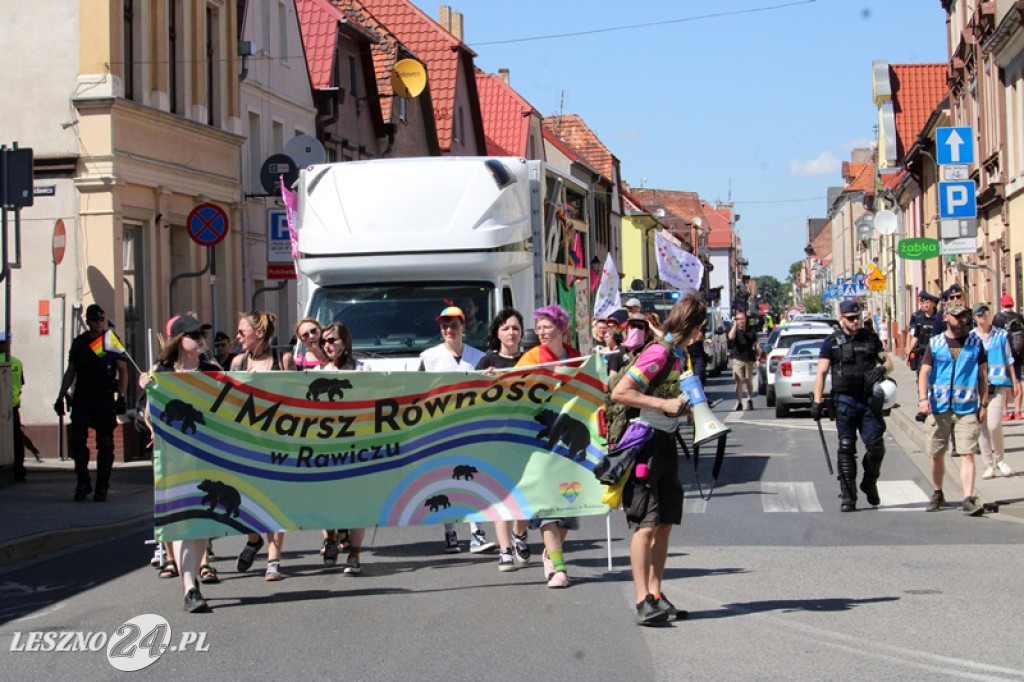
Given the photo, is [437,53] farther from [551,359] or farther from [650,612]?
[650,612]

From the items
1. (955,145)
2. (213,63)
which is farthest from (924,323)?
(213,63)

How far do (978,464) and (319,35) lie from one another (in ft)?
77.2

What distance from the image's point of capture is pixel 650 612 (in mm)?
8031

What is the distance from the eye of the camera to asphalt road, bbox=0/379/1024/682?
23.8ft

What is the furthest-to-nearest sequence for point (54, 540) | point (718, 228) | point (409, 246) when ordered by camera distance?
point (718, 228), point (409, 246), point (54, 540)

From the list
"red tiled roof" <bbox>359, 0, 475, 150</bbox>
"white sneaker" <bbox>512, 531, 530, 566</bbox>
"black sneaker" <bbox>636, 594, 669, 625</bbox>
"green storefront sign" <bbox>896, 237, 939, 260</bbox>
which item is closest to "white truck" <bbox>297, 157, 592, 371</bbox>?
"white sneaker" <bbox>512, 531, 530, 566</bbox>

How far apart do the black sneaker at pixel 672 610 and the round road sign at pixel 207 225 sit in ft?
37.1

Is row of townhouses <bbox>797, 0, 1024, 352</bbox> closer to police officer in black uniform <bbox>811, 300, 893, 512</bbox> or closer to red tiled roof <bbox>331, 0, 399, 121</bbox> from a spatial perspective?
police officer in black uniform <bbox>811, 300, 893, 512</bbox>

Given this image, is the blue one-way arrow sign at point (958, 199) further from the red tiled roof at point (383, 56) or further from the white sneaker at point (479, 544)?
the red tiled roof at point (383, 56)

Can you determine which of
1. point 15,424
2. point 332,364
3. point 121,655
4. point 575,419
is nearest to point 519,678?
point 121,655

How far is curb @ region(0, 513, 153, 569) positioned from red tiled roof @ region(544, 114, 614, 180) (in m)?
61.8

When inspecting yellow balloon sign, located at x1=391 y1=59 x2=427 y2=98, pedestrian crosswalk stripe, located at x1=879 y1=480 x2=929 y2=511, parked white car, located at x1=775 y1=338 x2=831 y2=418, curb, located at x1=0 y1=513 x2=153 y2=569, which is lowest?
curb, located at x1=0 y1=513 x2=153 y2=569

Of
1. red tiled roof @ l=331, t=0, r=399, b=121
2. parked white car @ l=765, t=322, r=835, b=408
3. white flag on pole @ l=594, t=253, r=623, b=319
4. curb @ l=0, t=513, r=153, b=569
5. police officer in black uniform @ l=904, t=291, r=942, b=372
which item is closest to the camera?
curb @ l=0, t=513, r=153, b=569

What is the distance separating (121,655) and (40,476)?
10587mm
